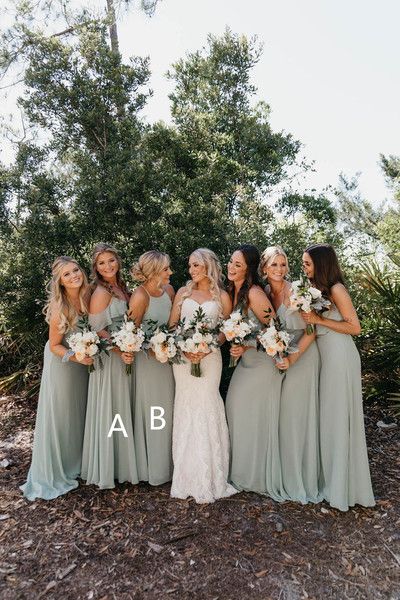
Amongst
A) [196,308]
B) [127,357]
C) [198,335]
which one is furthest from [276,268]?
[127,357]

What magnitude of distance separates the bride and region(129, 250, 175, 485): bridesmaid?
0.15 metres

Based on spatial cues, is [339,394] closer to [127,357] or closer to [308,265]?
[308,265]

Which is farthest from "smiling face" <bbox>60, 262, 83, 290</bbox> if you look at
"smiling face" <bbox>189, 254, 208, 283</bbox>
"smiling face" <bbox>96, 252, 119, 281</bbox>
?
"smiling face" <bbox>189, 254, 208, 283</bbox>

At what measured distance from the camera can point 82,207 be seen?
679cm

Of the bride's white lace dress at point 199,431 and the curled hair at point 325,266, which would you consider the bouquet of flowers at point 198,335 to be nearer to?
the bride's white lace dress at point 199,431

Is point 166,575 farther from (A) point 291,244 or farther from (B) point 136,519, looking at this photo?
(A) point 291,244

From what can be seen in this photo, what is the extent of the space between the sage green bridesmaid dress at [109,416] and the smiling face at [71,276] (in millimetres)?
366


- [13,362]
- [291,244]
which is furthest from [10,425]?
[291,244]

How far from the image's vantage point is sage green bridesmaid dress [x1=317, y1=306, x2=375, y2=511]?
460 centimetres

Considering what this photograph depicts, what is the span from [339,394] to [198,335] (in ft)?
4.71

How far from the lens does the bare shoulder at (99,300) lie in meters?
5.00

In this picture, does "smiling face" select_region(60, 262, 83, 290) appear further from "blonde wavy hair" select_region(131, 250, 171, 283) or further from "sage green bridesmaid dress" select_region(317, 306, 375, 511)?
"sage green bridesmaid dress" select_region(317, 306, 375, 511)

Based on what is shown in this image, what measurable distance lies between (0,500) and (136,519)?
148 centimetres

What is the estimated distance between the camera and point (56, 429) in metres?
5.10
